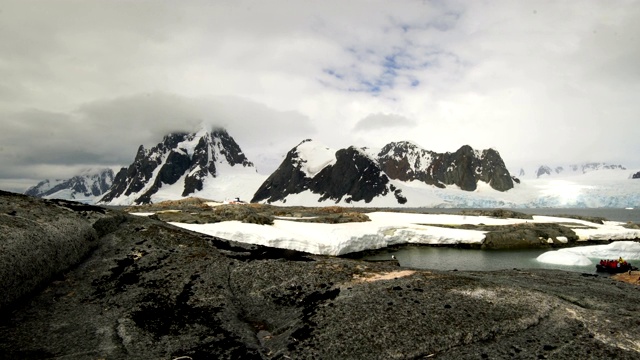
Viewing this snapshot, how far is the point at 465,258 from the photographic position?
52875 millimetres

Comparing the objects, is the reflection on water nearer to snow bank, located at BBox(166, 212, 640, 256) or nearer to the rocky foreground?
snow bank, located at BBox(166, 212, 640, 256)

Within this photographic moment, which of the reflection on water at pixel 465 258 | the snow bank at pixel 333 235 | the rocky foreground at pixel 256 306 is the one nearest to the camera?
the rocky foreground at pixel 256 306

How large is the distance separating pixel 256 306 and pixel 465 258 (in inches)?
1862

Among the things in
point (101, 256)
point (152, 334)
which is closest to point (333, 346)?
point (152, 334)

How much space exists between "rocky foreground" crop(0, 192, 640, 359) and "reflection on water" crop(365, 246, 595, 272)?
32224 mm

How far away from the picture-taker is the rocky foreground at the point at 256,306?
Result: 8.98 metres

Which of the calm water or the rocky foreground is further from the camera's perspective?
the calm water

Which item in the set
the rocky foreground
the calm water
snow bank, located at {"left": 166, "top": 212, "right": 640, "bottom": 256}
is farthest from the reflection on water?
the rocky foreground

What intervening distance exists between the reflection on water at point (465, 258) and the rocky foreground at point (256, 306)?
32224 millimetres

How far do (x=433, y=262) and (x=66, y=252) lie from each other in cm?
4366

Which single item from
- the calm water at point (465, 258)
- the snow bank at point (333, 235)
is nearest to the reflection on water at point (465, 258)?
the calm water at point (465, 258)

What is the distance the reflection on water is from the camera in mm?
45594

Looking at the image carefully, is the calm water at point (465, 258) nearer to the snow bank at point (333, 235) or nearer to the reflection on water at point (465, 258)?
the reflection on water at point (465, 258)

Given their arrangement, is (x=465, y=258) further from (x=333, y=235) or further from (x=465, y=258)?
(x=333, y=235)
